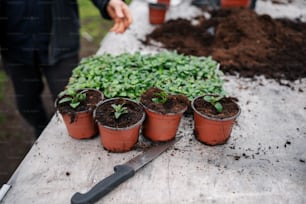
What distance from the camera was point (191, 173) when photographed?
1.25 meters

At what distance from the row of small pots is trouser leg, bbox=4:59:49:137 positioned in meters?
0.81

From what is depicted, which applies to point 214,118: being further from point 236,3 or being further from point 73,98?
point 236,3

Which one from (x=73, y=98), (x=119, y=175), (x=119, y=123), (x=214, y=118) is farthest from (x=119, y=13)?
(x=119, y=175)

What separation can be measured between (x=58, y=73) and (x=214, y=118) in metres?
1.13

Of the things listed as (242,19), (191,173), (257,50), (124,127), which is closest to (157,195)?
(191,173)

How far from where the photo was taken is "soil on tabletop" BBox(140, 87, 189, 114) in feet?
4.40

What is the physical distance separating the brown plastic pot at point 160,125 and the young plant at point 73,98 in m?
0.28

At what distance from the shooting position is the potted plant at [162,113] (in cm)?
132

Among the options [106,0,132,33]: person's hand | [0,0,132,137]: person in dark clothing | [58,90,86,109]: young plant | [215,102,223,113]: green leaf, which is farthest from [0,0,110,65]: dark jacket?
[215,102,223,113]: green leaf

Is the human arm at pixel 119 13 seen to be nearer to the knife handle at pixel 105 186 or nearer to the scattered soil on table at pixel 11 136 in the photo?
the knife handle at pixel 105 186

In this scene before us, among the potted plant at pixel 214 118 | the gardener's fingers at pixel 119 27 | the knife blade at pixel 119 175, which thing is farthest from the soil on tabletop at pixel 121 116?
the gardener's fingers at pixel 119 27

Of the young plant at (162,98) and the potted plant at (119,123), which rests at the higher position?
the young plant at (162,98)

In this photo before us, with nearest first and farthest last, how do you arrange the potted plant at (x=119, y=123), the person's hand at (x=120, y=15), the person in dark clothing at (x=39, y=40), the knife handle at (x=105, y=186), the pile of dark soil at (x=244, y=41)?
1. the knife handle at (x=105, y=186)
2. the potted plant at (x=119, y=123)
3. the person's hand at (x=120, y=15)
4. the person in dark clothing at (x=39, y=40)
5. the pile of dark soil at (x=244, y=41)

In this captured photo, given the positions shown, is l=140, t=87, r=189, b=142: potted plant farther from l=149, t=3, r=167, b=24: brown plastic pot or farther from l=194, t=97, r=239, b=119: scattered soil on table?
l=149, t=3, r=167, b=24: brown plastic pot
